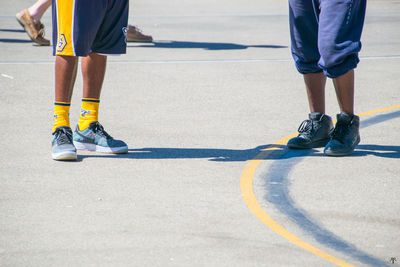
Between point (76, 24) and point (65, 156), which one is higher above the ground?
point (76, 24)

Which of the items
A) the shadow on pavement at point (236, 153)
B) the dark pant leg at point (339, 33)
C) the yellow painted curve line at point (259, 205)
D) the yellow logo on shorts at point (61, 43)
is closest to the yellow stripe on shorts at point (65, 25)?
the yellow logo on shorts at point (61, 43)

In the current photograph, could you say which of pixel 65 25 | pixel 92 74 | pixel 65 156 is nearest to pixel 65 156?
pixel 65 156

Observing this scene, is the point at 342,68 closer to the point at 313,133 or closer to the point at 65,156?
the point at 313,133

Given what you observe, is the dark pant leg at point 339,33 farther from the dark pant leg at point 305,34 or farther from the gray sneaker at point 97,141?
the gray sneaker at point 97,141

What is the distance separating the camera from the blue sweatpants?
503 cm

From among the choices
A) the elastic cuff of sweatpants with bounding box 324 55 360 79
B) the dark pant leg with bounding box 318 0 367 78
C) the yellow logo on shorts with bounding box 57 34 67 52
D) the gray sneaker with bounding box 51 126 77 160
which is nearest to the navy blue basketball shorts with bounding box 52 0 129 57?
the yellow logo on shorts with bounding box 57 34 67 52

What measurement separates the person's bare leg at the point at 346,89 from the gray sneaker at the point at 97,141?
157cm

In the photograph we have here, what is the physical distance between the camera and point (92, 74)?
5395 millimetres

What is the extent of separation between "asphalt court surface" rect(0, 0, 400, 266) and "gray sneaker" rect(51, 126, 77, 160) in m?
0.07

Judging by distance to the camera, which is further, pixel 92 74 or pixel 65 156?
pixel 92 74

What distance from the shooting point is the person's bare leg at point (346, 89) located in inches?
207

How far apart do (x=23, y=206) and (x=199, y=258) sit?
4.09 feet

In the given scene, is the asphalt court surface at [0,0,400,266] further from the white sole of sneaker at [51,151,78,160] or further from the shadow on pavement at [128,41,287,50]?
the shadow on pavement at [128,41,287,50]

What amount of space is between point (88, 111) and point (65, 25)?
0.69 metres
